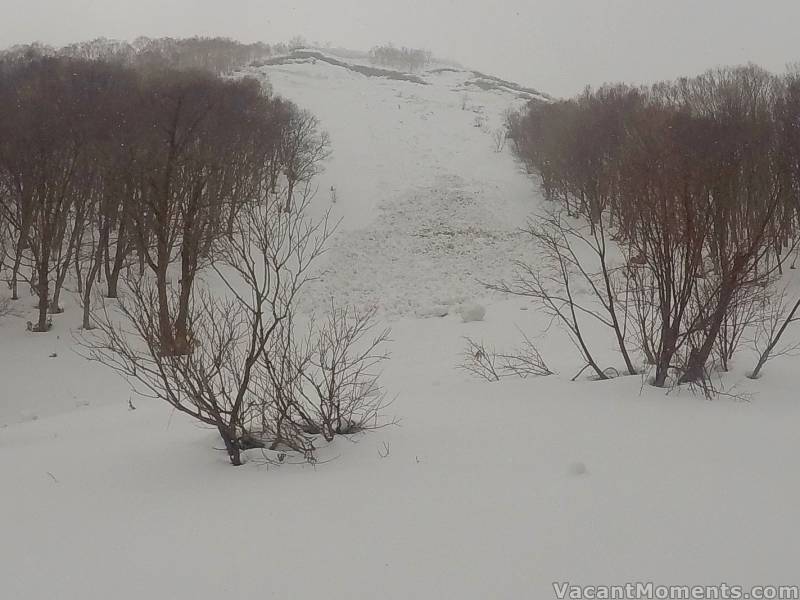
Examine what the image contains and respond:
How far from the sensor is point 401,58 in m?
97.1

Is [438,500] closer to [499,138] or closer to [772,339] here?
[772,339]

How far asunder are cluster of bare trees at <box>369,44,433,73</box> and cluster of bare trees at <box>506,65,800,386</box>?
59.0m

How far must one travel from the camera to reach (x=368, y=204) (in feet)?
102

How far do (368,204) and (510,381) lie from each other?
24.4m

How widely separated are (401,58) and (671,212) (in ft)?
329

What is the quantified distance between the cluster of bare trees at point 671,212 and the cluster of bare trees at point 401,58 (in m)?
59.0

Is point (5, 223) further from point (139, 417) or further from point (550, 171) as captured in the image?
point (550, 171)

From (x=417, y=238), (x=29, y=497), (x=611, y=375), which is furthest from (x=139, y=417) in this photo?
(x=417, y=238)

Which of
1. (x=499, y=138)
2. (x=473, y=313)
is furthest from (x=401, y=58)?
(x=473, y=313)

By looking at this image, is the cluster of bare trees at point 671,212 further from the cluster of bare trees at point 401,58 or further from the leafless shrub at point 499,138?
the cluster of bare trees at point 401,58

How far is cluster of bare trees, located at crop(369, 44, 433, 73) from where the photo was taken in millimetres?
96250

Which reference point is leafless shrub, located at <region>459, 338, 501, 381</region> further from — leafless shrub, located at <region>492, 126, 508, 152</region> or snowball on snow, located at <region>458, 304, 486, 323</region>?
leafless shrub, located at <region>492, 126, 508, 152</region>

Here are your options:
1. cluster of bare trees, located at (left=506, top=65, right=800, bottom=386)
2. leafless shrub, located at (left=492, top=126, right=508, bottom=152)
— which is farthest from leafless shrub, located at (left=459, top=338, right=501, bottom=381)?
leafless shrub, located at (left=492, top=126, right=508, bottom=152)

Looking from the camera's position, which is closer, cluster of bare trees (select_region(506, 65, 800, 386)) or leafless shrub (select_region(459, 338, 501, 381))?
cluster of bare trees (select_region(506, 65, 800, 386))
